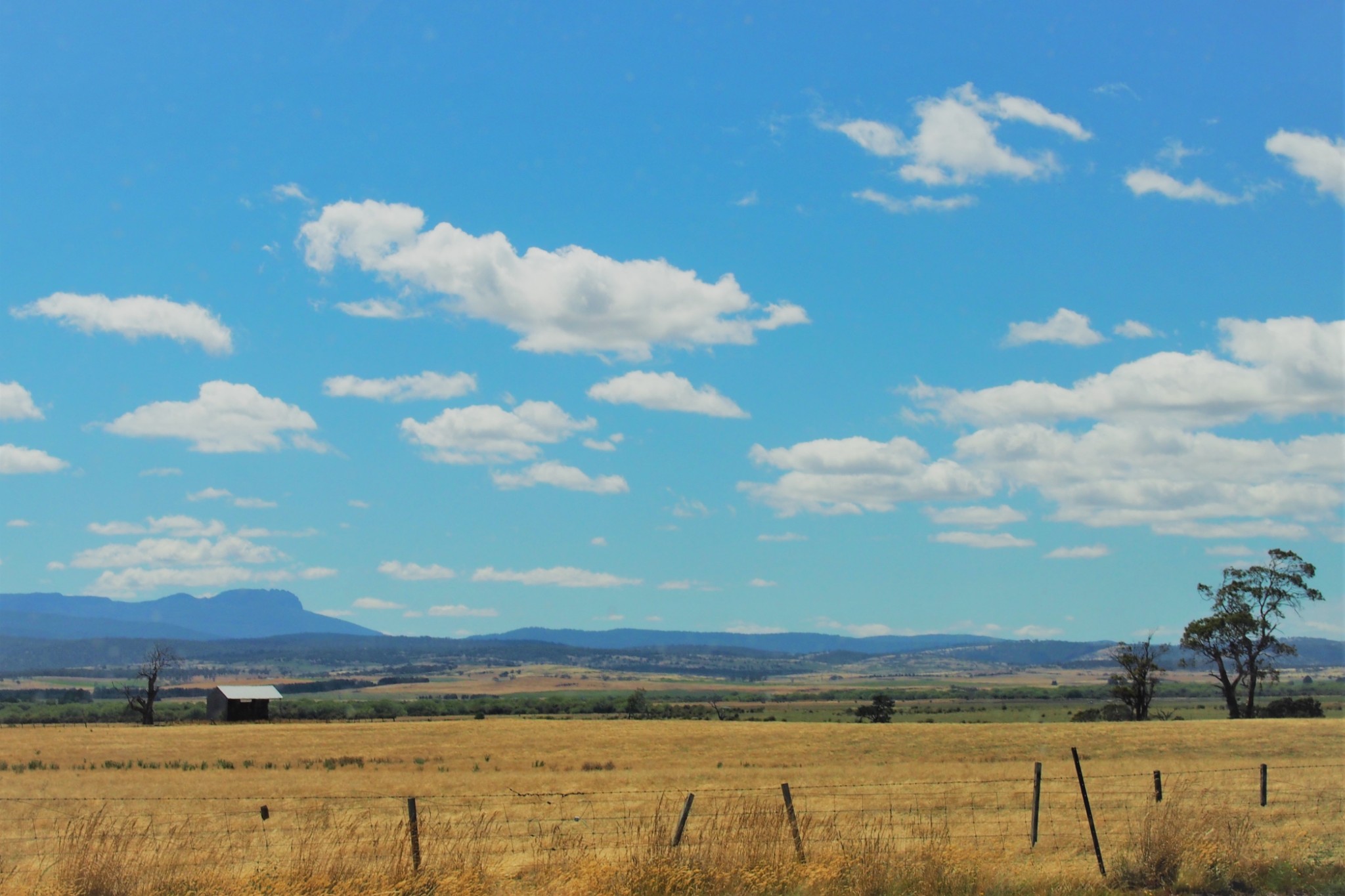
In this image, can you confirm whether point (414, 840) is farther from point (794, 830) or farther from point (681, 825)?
point (794, 830)

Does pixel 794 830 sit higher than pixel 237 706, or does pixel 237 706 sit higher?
pixel 794 830

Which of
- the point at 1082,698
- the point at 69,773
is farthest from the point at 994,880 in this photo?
the point at 1082,698

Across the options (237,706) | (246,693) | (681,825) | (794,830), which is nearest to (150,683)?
(237,706)

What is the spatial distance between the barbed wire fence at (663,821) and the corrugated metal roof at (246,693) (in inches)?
2962

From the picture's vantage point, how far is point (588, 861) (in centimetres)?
1543

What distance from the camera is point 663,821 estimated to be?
23.1 metres

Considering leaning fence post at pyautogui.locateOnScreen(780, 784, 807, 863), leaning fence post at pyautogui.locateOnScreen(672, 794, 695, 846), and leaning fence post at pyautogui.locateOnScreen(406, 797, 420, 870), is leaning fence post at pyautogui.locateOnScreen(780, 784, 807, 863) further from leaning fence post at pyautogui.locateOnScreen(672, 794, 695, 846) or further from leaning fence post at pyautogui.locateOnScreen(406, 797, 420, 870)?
leaning fence post at pyautogui.locateOnScreen(406, 797, 420, 870)

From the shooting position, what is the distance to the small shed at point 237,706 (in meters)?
107

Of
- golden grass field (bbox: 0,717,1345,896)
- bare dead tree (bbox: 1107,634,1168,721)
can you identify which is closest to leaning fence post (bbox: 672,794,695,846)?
golden grass field (bbox: 0,717,1345,896)

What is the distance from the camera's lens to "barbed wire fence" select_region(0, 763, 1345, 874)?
16.2m

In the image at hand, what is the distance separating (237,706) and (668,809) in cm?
8952

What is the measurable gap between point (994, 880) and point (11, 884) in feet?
43.9

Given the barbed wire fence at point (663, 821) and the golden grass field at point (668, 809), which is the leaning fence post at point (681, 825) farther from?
the golden grass field at point (668, 809)

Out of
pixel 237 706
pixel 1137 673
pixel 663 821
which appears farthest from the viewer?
pixel 237 706
